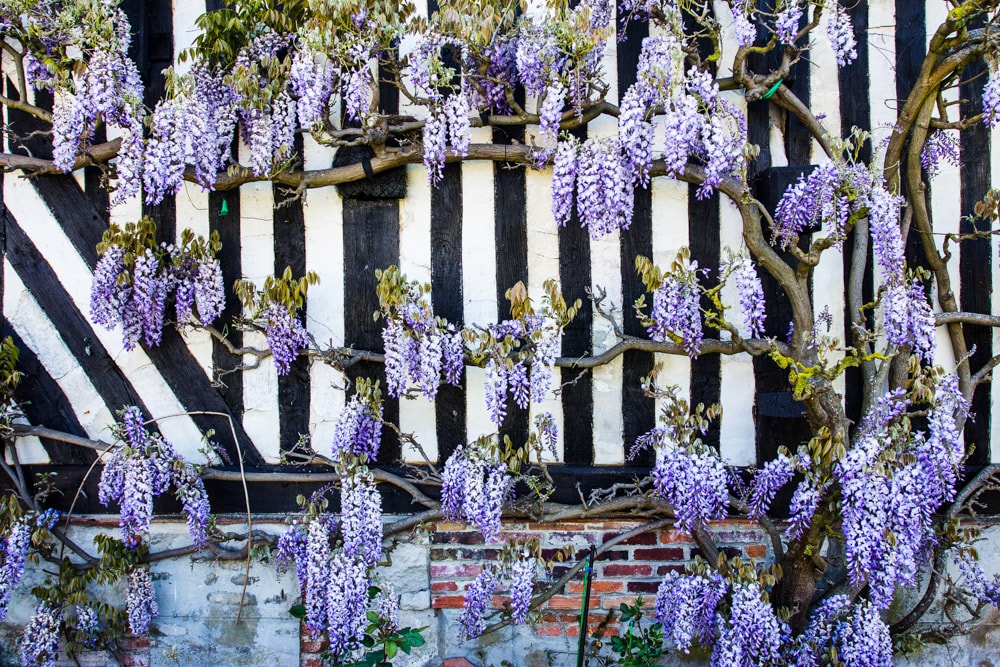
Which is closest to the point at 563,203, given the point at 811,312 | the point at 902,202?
the point at 811,312

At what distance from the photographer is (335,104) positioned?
2.79 meters

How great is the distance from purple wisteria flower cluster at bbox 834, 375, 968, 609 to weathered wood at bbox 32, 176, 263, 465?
2027 mm

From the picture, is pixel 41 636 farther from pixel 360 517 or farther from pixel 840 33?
pixel 840 33

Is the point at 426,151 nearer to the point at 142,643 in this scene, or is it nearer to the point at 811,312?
the point at 811,312

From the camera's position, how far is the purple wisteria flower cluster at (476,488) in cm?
255

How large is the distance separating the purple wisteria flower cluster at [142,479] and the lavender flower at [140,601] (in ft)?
0.37

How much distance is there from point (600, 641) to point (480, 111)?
1936 millimetres

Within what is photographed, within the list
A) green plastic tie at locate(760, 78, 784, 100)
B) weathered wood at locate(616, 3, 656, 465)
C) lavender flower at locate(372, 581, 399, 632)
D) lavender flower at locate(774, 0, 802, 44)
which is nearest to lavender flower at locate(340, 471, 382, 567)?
lavender flower at locate(372, 581, 399, 632)

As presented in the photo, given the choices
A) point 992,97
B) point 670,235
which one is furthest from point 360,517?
point 992,97

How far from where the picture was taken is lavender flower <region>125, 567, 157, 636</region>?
2.74m

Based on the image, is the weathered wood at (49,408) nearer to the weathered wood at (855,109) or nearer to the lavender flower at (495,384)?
the lavender flower at (495,384)

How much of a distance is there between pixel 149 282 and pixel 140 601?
1133mm

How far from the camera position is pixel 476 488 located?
8.38 ft

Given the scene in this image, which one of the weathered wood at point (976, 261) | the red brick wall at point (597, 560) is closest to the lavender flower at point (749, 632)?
the red brick wall at point (597, 560)
